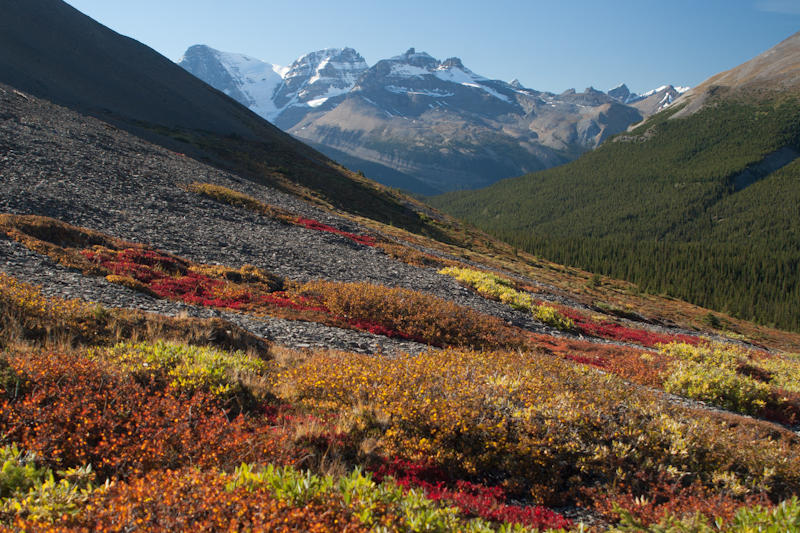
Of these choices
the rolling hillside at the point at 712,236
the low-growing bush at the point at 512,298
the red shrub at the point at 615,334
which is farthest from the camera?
the rolling hillside at the point at 712,236

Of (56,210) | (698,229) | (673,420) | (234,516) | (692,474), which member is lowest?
(56,210)

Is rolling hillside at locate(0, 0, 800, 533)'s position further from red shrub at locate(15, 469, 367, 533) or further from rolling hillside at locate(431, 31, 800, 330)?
rolling hillside at locate(431, 31, 800, 330)

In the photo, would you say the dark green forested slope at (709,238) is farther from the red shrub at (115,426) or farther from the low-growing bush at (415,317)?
the red shrub at (115,426)

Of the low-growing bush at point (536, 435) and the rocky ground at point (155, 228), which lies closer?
the low-growing bush at point (536, 435)

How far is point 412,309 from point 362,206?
172 ft

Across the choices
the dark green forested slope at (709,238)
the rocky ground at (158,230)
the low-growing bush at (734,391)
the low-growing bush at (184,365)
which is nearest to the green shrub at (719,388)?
the low-growing bush at (734,391)

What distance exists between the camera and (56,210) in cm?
2269

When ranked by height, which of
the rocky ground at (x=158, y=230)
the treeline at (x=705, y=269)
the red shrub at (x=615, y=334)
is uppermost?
the treeline at (x=705, y=269)

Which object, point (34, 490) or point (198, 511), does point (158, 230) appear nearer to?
point (34, 490)

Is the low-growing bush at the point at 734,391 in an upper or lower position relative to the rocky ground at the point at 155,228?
upper

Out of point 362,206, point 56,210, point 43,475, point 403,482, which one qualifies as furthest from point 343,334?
point 362,206

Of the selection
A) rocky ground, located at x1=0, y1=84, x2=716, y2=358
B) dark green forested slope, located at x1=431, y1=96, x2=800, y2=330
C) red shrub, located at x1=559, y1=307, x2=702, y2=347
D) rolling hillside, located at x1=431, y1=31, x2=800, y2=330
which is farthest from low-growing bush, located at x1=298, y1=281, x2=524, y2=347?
dark green forested slope, located at x1=431, y1=96, x2=800, y2=330

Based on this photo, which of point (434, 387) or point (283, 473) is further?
point (434, 387)

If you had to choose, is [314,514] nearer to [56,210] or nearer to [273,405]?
[273,405]
